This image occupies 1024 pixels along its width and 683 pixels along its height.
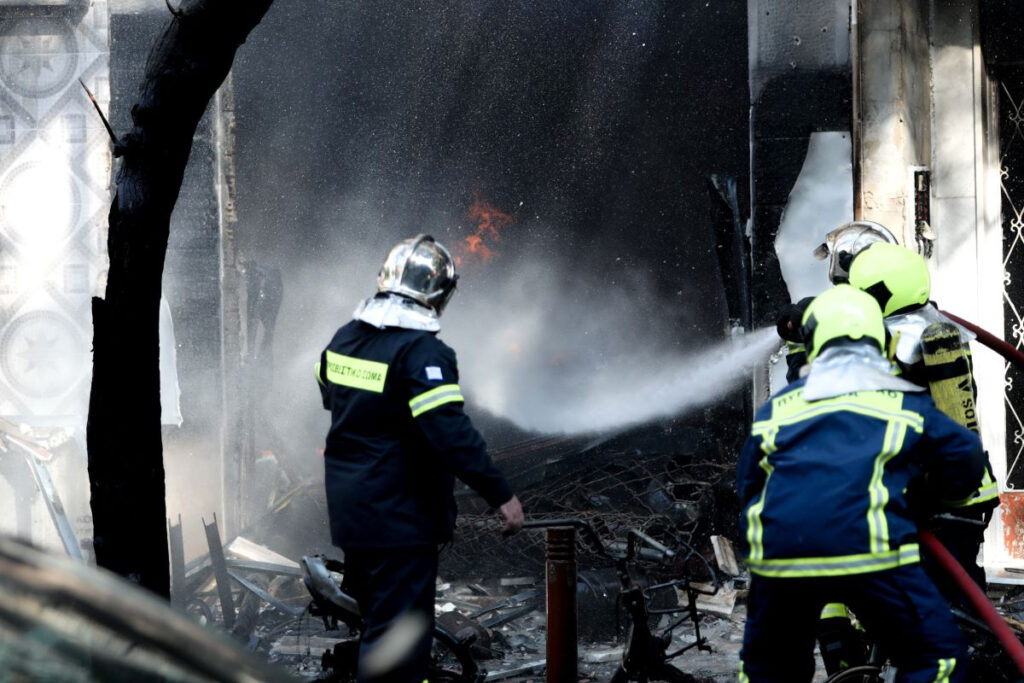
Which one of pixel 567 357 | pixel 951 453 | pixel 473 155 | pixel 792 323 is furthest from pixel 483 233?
pixel 951 453

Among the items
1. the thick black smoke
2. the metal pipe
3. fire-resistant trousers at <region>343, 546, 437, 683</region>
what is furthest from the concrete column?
fire-resistant trousers at <region>343, 546, 437, 683</region>

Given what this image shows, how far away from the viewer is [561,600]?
4957mm

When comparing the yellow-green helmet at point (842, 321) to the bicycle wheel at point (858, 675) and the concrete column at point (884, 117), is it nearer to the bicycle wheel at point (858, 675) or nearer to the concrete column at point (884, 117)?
the bicycle wheel at point (858, 675)

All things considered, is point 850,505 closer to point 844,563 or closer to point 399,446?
point 844,563

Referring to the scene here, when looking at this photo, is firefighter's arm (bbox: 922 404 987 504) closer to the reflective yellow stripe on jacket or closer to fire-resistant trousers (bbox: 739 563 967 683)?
the reflective yellow stripe on jacket

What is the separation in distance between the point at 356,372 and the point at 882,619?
208cm

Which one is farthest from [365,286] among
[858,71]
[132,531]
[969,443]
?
[969,443]

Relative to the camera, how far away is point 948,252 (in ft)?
24.9

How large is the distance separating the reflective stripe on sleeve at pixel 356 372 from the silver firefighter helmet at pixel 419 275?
33cm

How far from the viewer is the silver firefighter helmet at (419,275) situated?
473 cm

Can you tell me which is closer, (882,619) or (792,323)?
(882,619)

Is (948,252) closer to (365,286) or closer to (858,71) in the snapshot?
(858,71)

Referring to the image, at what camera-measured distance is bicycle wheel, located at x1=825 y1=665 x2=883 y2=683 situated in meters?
4.07

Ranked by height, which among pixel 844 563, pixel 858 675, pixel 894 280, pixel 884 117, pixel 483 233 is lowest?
pixel 858 675
